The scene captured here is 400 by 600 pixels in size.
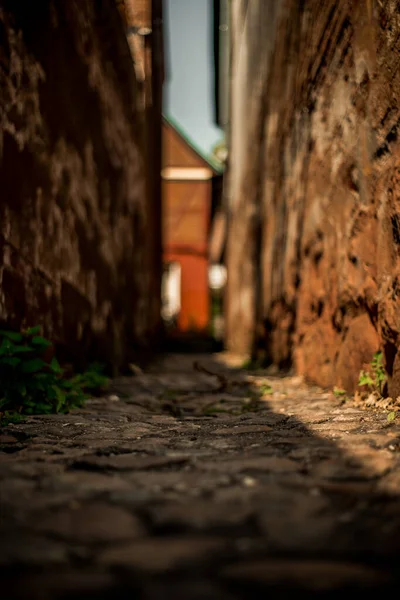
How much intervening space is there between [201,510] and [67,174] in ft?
7.44

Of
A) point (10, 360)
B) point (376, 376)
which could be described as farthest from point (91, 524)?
point (376, 376)

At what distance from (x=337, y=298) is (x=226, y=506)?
5.03 ft

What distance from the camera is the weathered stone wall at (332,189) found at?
1.70 metres

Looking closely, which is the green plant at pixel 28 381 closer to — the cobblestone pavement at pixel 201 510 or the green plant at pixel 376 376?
the cobblestone pavement at pixel 201 510

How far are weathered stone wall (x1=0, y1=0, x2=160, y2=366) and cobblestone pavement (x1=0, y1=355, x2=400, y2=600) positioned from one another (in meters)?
0.91

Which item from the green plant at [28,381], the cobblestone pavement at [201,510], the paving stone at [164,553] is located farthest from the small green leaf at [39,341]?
the paving stone at [164,553]

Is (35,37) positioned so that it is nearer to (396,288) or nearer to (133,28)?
(396,288)

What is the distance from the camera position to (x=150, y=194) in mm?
6578

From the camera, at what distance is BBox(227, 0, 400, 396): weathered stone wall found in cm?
170

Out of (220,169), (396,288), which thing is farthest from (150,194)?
(220,169)

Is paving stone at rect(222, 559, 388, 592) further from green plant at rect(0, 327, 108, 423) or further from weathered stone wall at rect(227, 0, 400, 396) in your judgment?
green plant at rect(0, 327, 108, 423)

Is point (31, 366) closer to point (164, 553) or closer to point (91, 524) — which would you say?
point (91, 524)

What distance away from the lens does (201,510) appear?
901 mm

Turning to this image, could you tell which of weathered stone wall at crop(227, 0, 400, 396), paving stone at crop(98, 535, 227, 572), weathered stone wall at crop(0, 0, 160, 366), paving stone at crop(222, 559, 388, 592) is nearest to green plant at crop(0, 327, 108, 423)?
weathered stone wall at crop(0, 0, 160, 366)
